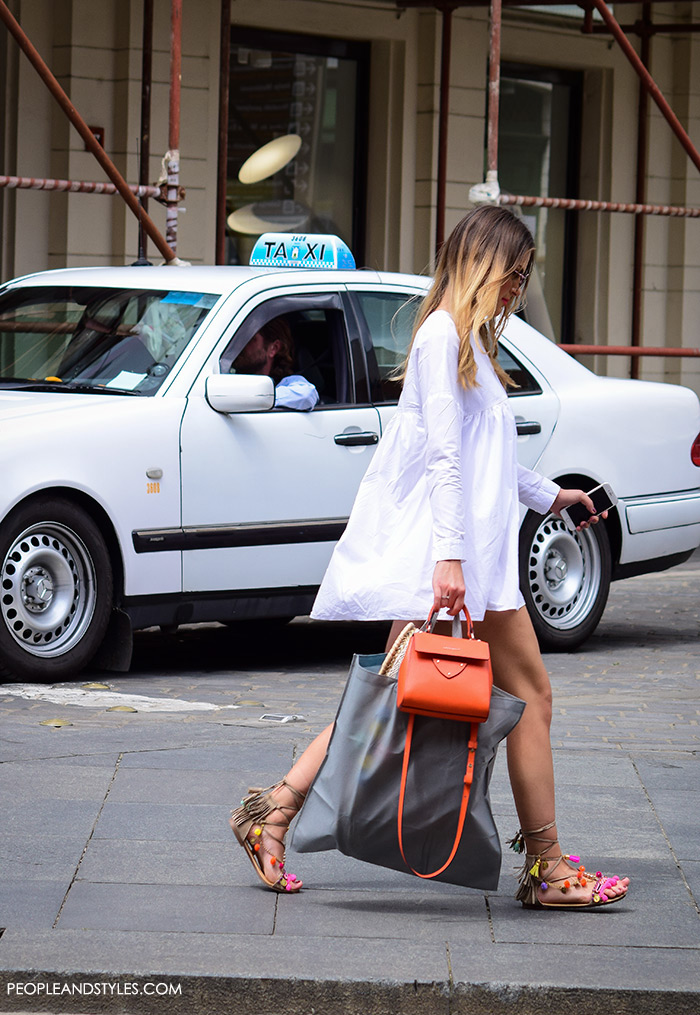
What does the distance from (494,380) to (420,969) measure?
1.45m

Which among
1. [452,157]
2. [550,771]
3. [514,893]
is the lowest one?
[514,893]

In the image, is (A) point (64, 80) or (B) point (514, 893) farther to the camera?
(A) point (64, 80)

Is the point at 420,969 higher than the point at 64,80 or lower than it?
lower

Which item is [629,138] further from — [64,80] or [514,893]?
[514,893]

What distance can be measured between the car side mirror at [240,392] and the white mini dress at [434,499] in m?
2.99

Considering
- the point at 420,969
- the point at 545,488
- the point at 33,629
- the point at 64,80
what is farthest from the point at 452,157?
the point at 420,969

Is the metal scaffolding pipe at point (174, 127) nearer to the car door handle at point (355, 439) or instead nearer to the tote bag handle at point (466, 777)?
the car door handle at point (355, 439)

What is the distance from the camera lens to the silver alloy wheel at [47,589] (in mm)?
7238

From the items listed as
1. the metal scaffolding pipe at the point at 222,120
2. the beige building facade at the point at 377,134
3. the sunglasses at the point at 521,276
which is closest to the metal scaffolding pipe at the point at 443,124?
the beige building facade at the point at 377,134

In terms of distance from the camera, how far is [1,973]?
3.95 meters

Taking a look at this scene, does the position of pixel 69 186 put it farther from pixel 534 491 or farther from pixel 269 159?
pixel 534 491

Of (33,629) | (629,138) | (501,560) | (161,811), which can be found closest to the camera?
(501,560)

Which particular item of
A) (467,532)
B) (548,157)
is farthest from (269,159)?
(467,532)

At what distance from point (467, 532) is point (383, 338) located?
13.0ft
